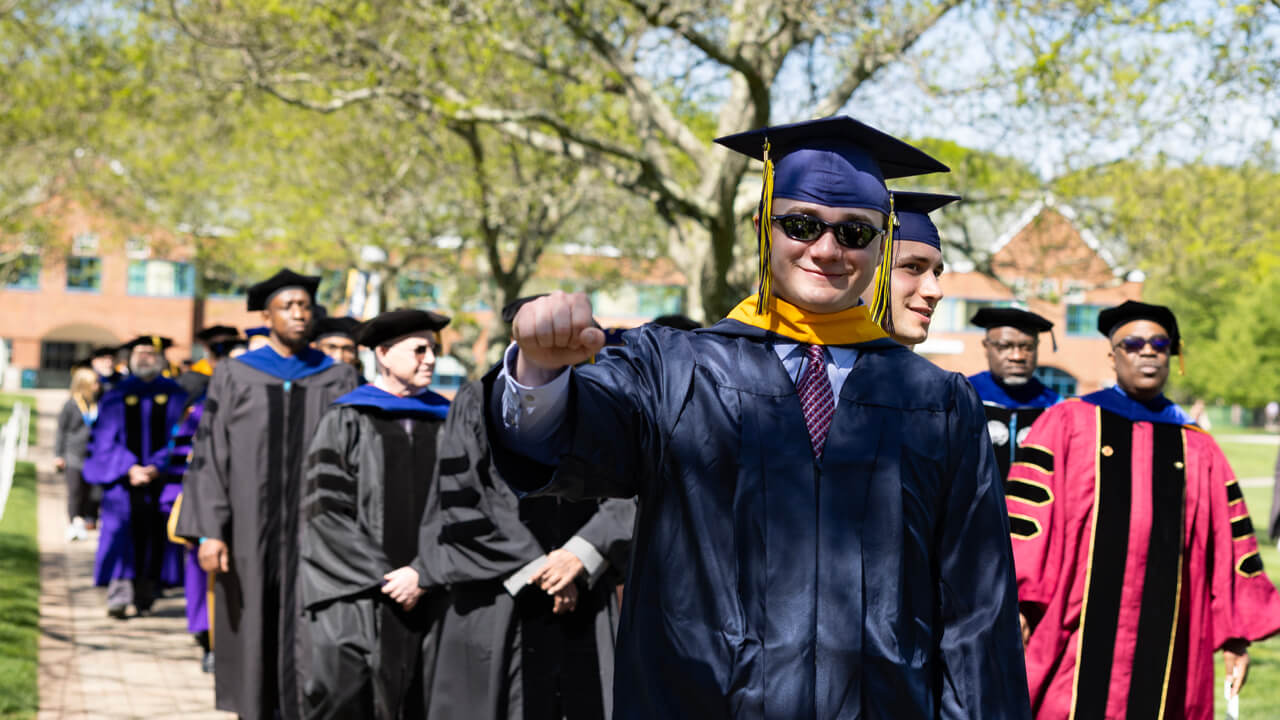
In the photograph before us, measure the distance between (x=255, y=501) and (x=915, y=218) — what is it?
4350 millimetres

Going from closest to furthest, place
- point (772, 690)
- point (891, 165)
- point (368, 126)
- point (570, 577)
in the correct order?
point (772, 690) < point (891, 165) < point (570, 577) < point (368, 126)

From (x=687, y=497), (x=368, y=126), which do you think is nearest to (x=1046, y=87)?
(x=687, y=497)

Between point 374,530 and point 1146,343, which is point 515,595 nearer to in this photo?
point 374,530

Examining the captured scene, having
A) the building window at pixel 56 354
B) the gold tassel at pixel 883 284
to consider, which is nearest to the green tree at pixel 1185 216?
the gold tassel at pixel 883 284

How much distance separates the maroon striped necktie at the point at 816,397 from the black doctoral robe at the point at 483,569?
2.60 metres

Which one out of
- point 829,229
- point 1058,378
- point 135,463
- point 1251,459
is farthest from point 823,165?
point 1058,378

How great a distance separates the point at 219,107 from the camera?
46.1 feet

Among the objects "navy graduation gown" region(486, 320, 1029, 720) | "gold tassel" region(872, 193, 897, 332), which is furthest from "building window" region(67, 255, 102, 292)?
"navy graduation gown" region(486, 320, 1029, 720)

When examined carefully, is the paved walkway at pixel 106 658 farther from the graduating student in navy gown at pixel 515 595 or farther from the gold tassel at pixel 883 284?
the gold tassel at pixel 883 284

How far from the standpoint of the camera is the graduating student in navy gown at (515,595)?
16.7 feet

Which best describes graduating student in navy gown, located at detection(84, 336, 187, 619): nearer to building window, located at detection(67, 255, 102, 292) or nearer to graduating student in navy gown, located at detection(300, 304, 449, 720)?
graduating student in navy gown, located at detection(300, 304, 449, 720)

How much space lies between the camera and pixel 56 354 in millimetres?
54969

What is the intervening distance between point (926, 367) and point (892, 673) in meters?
0.62

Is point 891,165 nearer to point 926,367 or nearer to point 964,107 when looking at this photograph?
point 926,367
